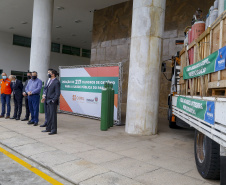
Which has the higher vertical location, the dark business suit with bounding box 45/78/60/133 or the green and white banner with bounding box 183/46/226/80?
the green and white banner with bounding box 183/46/226/80

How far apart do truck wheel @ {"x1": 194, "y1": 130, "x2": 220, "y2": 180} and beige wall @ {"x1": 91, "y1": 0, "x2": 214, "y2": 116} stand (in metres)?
8.81

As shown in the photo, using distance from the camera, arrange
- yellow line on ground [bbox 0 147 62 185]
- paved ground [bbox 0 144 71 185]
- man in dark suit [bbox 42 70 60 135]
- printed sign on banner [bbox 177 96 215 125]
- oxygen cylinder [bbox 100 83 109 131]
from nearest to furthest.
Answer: printed sign on banner [bbox 177 96 215 125], paved ground [bbox 0 144 71 185], yellow line on ground [bbox 0 147 62 185], man in dark suit [bbox 42 70 60 135], oxygen cylinder [bbox 100 83 109 131]

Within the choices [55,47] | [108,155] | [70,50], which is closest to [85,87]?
[108,155]

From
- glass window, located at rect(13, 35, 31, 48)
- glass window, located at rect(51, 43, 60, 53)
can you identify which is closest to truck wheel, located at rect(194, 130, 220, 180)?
glass window, located at rect(13, 35, 31, 48)

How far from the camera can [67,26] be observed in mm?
22625

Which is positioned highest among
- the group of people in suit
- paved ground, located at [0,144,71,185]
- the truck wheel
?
the group of people in suit

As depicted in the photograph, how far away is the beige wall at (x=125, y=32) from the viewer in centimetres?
1272

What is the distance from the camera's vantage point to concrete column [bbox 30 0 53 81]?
43.1ft

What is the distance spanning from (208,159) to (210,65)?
1493 mm

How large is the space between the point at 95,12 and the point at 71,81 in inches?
333

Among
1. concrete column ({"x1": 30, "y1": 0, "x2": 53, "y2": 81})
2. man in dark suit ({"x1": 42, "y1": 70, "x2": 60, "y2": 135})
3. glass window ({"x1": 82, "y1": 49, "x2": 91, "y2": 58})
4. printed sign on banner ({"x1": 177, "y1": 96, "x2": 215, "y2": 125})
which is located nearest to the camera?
printed sign on banner ({"x1": 177, "y1": 96, "x2": 215, "y2": 125})

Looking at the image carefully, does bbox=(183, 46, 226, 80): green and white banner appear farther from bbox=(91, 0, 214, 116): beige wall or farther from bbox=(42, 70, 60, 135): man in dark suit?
bbox=(91, 0, 214, 116): beige wall

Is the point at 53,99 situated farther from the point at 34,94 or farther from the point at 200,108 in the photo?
the point at 200,108

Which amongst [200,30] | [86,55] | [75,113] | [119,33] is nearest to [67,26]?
[119,33]
